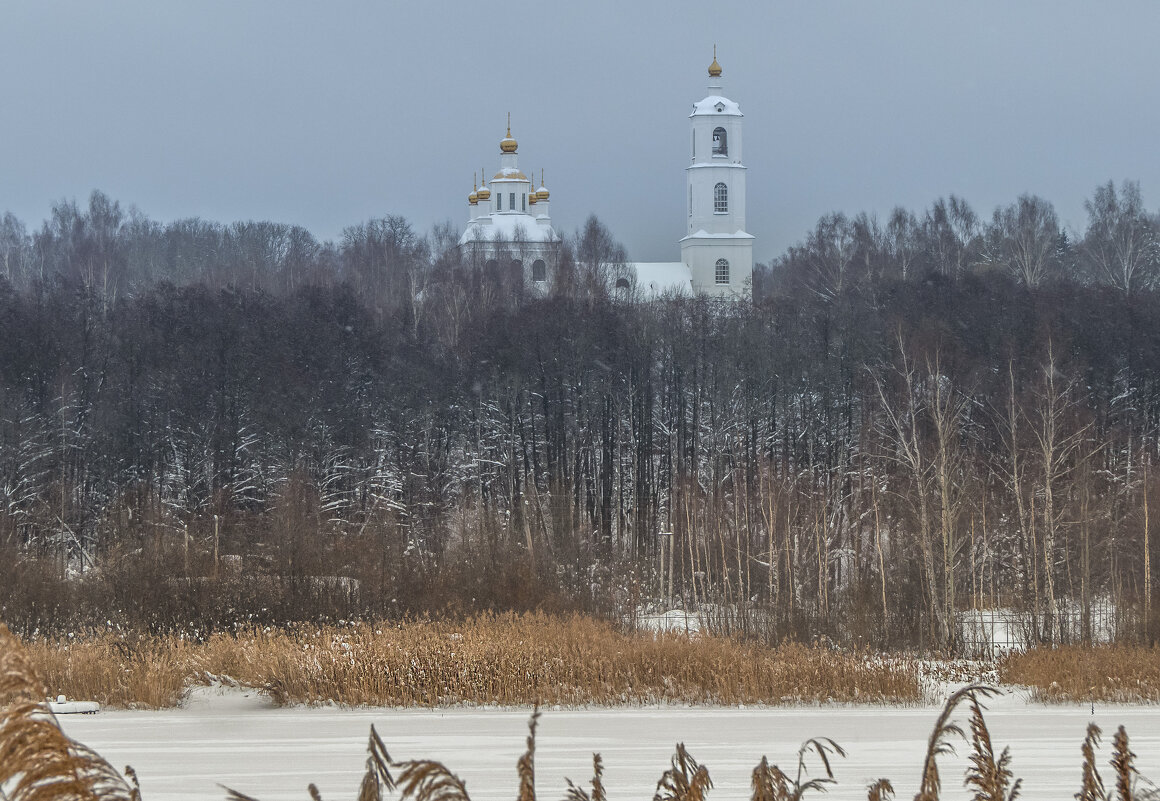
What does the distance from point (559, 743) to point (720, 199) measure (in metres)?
60.1

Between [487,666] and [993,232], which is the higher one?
[993,232]

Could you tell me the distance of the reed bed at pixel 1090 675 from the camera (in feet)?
56.5

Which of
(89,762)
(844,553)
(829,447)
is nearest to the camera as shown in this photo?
(89,762)

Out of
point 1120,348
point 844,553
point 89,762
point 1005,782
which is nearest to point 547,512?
point 844,553

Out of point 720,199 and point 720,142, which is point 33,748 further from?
point 720,142

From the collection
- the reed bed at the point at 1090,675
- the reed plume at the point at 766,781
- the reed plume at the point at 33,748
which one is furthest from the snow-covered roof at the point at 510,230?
the reed plume at the point at 33,748

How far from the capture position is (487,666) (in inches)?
669

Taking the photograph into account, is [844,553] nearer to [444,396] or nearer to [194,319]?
[444,396]

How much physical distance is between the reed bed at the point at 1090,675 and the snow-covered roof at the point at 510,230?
51688mm

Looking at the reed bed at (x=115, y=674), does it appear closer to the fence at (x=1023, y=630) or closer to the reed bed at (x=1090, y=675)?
the reed bed at (x=1090, y=675)

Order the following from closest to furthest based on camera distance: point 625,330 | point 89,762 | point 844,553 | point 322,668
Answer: point 89,762 → point 322,668 → point 844,553 → point 625,330

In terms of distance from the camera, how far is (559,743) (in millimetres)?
14008

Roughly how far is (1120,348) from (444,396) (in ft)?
64.4

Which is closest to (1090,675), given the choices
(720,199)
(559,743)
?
(559,743)
